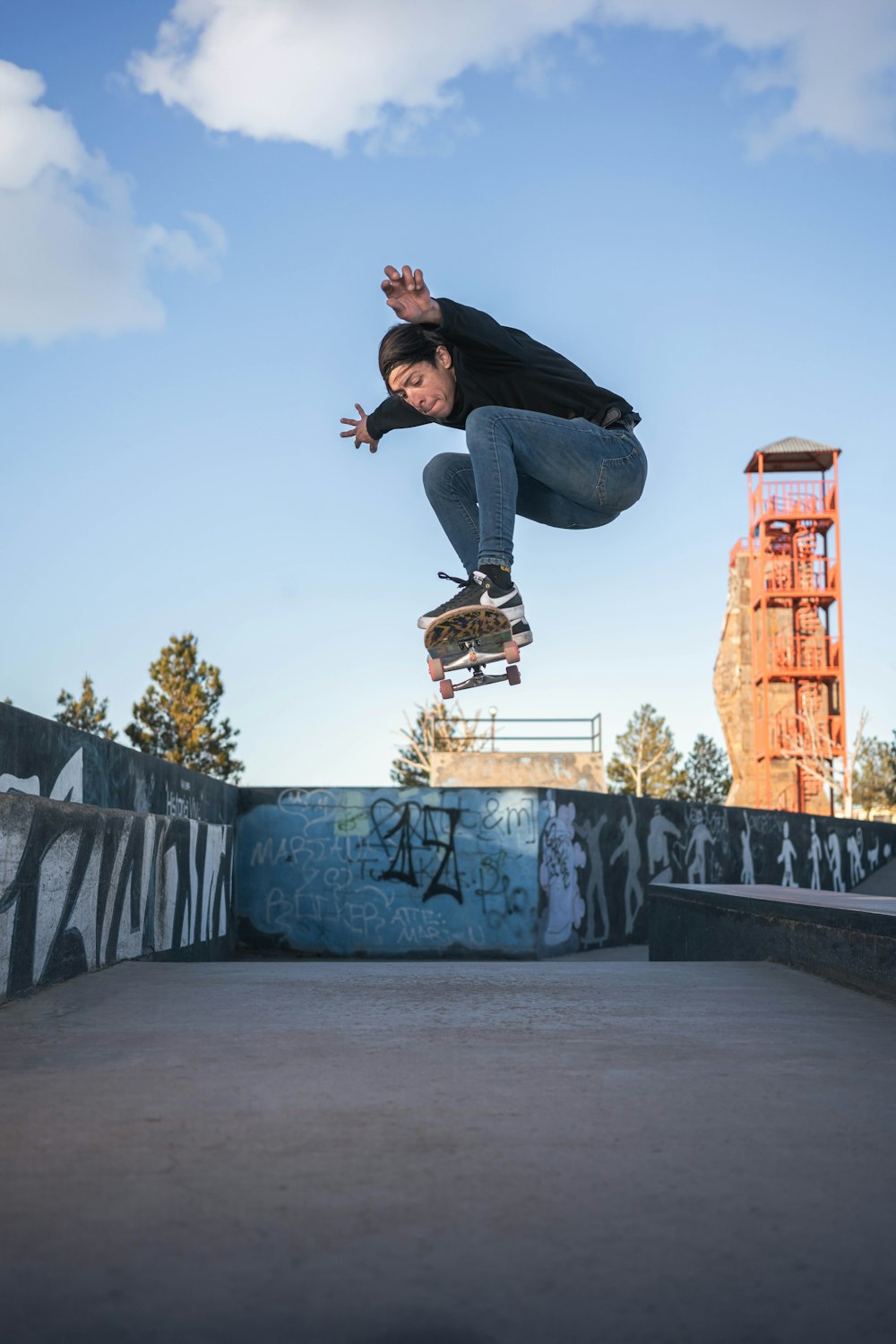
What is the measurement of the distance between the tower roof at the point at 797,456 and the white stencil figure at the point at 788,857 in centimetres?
2404

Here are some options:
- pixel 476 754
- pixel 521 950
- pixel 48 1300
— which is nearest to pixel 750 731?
pixel 476 754

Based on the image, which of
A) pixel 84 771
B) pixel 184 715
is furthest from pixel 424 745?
pixel 84 771

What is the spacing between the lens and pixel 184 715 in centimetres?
5041

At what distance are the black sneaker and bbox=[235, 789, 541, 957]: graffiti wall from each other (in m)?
11.5

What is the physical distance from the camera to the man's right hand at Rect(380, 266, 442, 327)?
3.88 meters

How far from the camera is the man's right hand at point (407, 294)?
12.7 feet

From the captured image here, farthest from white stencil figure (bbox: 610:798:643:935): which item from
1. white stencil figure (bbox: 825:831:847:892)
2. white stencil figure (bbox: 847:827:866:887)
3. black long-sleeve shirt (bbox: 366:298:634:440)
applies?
black long-sleeve shirt (bbox: 366:298:634:440)

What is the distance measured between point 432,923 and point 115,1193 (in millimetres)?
14136

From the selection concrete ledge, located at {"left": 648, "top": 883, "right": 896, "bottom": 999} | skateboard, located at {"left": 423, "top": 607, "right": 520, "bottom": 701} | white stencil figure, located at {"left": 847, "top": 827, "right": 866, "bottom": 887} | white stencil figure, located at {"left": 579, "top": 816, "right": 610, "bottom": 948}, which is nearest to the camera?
concrete ledge, located at {"left": 648, "top": 883, "right": 896, "bottom": 999}

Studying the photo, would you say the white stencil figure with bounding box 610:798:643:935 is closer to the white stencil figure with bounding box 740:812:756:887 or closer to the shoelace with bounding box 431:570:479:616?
the white stencil figure with bounding box 740:812:756:887

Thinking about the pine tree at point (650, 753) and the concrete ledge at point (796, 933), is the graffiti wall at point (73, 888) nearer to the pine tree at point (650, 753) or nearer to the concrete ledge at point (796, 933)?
the concrete ledge at point (796, 933)

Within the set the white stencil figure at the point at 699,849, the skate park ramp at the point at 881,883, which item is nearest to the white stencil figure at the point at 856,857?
the skate park ramp at the point at 881,883

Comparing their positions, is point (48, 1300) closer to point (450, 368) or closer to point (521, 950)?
point (450, 368)

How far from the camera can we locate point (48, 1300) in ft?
4.51
